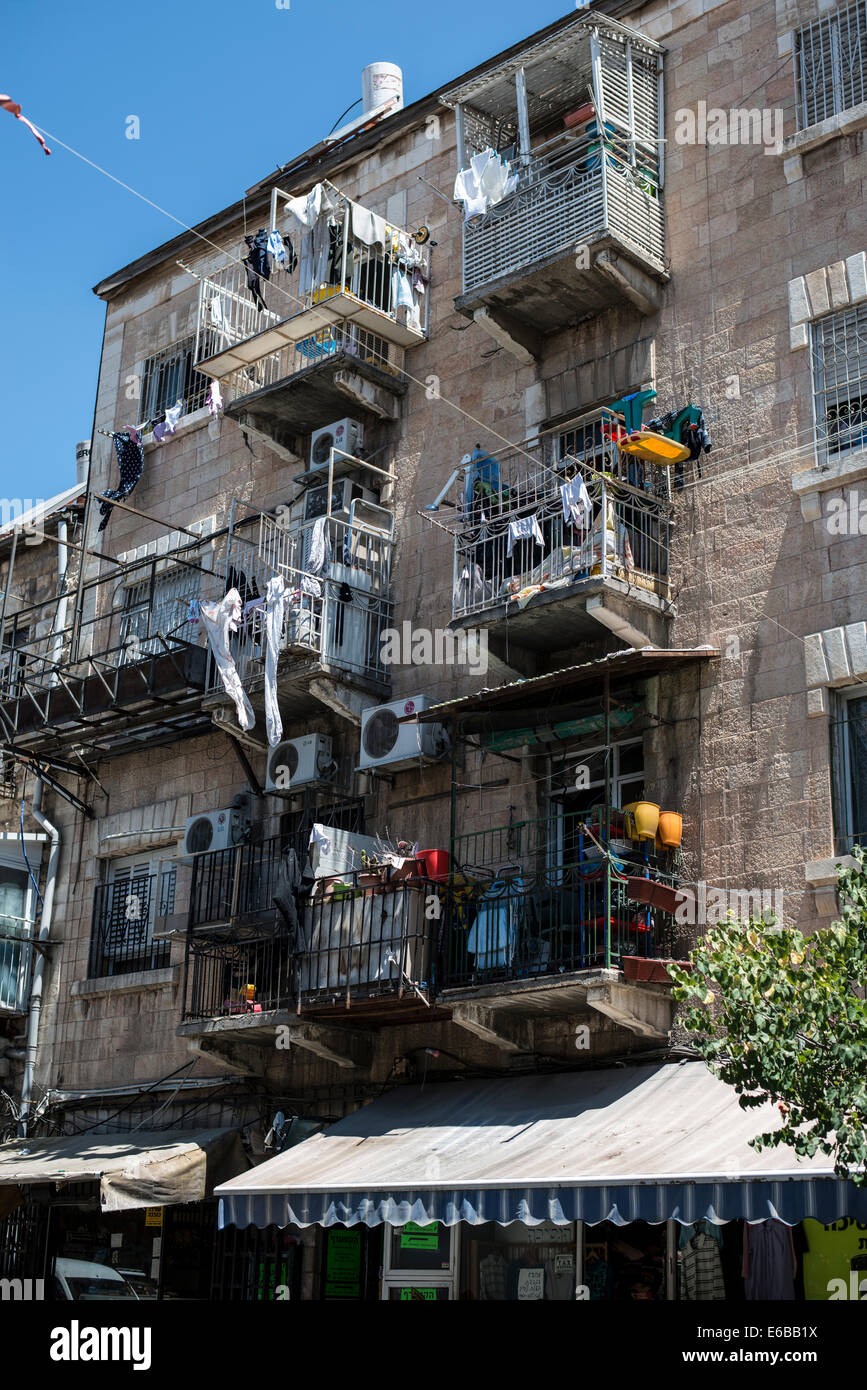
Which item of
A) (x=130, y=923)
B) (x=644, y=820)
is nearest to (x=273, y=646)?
(x=644, y=820)

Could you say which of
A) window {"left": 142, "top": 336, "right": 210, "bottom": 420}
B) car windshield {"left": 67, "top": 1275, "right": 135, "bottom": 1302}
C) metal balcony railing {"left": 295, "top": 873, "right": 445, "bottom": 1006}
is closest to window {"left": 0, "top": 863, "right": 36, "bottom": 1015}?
car windshield {"left": 67, "top": 1275, "right": 135, "bottom": 1302}

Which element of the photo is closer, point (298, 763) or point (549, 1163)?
point (549, 1163)

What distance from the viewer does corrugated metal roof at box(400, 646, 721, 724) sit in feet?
46.5

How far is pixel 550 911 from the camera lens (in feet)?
46.7

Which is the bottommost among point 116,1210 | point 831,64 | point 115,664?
point 116,1210

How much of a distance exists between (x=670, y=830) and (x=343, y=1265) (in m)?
5.83

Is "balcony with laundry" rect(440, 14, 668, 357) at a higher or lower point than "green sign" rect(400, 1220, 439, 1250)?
higher

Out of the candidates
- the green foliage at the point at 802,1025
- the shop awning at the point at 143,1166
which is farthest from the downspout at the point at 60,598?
the green foliage at the point at 802,1025

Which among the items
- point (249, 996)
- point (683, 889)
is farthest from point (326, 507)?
point (683, 889)

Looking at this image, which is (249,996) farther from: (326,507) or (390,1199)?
(326,507)

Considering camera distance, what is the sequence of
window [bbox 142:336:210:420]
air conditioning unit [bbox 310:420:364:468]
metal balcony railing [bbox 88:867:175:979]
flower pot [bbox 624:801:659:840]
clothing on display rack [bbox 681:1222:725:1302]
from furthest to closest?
window [bbox 142:336:210:420]
metal balcony railing [bbox 88:867:175:979]
air conditioning unit [bbox 310:420:364:468]
flower pot [bbox 624:801:659:840]
clothing on display rack [bbox 681:1222:725:1302]

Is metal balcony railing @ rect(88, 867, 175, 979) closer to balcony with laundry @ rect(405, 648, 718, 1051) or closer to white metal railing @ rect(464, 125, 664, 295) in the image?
balcony with laundry @ rect(405, 648, 718, 1051)

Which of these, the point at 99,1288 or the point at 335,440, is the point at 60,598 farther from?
the point at 99,1288

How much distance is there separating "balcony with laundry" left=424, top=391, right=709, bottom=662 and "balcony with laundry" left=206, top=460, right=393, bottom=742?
1.79 meters
